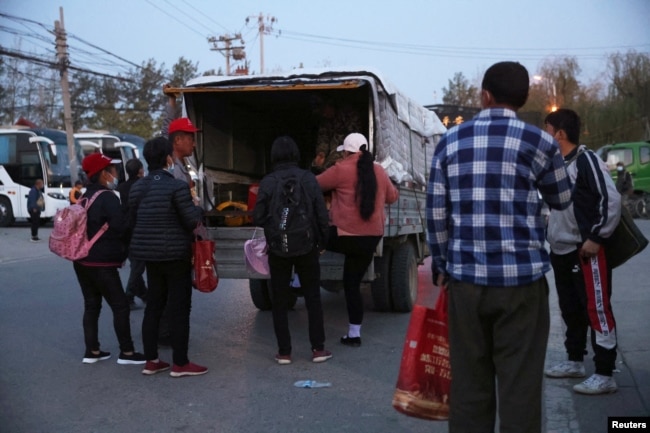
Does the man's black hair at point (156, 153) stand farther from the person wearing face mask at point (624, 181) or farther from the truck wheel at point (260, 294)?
the person wearing face mask at point (624, 181)

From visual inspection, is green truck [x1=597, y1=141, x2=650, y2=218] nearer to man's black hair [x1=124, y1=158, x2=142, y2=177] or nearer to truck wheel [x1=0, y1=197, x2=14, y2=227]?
man's black hair [x1=124, y1=158, x2=142, y2=177]

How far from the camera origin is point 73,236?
6.00 metres

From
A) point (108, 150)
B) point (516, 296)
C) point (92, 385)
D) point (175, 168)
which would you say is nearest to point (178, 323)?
point (92, 385)

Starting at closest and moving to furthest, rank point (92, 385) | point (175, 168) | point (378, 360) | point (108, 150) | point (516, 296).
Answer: point (516, 296) → point (92, 385) → point (378, 360) → point (175, 168) → point (108, 150)

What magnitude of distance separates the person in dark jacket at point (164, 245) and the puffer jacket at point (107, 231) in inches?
11.3

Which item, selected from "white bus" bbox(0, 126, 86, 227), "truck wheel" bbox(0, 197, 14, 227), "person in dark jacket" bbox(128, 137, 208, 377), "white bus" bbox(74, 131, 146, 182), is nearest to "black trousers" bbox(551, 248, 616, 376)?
"person in dark jacket" bbox(128, 137, 208, 377)

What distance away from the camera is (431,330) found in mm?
3402

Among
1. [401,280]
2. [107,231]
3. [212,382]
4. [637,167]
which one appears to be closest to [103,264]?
[107,231]

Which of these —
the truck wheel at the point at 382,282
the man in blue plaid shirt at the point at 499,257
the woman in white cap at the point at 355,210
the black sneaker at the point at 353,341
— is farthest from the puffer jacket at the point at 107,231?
the man in blue plaid shirt at the point at 499,257

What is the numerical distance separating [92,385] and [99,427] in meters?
1.07

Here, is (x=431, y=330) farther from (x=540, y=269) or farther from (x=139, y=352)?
(x=139, y=352)

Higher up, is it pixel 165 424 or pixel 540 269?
Answer: pixel 540 269

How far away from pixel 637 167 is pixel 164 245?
72.6 ft

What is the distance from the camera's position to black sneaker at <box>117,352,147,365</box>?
6230 millimetres
